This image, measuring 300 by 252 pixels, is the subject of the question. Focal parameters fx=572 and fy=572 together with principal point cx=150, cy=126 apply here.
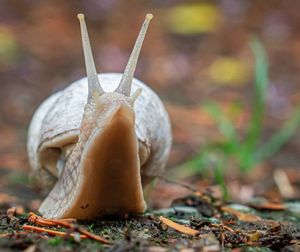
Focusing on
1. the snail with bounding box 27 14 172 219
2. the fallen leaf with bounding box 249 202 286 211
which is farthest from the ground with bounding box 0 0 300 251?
the snail with bounding box 27 14 172 219

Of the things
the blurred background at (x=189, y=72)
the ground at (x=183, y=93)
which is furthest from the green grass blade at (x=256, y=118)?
the ground at (x=183, y=93)

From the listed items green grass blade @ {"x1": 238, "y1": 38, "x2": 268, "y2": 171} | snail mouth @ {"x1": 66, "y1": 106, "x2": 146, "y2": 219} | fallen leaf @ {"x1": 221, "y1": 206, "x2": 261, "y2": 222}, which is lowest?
fallen leaf @ {"x1": 221, "y1": 206, "x2": 261, "y2": 222}

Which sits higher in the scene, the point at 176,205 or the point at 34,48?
the point at 34,48

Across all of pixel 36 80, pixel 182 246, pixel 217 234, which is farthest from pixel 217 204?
pixel 36 80

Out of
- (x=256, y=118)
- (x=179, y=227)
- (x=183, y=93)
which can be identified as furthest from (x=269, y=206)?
(x=183, y=93)

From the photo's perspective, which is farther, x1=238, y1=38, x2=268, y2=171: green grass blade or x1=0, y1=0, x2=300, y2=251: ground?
x1=238, y1=38, x2=268, y2=171: green grass blade

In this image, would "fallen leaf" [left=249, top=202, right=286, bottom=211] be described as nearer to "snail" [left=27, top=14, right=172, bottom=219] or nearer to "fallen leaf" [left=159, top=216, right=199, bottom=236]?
"snail" [left=27, top=14, right=172, bottom=219]

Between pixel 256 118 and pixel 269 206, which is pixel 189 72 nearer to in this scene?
pixel 256 118

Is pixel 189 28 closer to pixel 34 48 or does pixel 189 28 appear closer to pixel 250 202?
pixel 34 48

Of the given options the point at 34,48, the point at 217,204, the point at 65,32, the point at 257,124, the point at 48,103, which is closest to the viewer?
the point at 217,204
